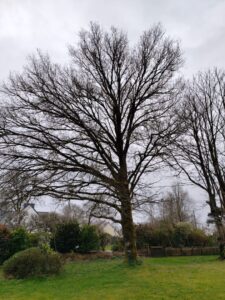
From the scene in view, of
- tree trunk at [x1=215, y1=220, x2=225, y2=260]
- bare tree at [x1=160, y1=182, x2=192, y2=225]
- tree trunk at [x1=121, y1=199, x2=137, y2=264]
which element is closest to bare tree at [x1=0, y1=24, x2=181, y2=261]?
tree trunk at [x1=121, y1=199, x2=137, y2=264]

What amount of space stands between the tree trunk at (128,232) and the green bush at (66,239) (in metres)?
7.74

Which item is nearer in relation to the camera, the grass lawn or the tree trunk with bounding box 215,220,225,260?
the grass lawn

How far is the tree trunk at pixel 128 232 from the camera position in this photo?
14.9 metres

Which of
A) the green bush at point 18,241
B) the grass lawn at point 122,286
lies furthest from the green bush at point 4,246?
the grass lawn at point 122,286

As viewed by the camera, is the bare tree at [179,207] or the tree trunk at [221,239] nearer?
the tree trunk at [221,239]

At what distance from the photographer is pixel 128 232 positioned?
1534 centimetres

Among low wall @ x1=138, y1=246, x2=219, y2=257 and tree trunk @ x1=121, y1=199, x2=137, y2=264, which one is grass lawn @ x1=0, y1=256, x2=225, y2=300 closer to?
tree trunk @ x1=121, y1=199, x2=137, y2=264

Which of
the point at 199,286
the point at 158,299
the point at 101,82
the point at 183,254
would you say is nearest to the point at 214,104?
the point at 101,82

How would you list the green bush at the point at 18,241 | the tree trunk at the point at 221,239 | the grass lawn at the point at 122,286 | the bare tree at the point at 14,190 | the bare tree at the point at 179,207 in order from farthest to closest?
1. the bare tree at the point at 179,207
2. the tree trunk at the point at 221,239
3. the green bush at the point at 18,241
4. the bare tree at the point at 14,190
5. the grass lawn at the point at 122,286

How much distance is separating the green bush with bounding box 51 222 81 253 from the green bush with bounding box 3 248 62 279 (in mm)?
8969

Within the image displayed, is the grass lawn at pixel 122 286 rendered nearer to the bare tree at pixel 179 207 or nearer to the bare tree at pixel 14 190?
the bare tree at pixel 14 190

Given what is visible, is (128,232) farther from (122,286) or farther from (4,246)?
(4,246)

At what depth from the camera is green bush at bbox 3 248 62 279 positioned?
1268cm

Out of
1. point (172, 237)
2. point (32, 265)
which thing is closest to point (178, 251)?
point (172, 237)
